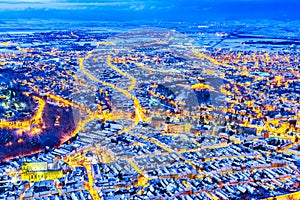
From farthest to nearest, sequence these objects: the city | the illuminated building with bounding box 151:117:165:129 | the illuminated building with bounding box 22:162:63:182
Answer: the illuminated building with bounding box 151:117:165:129 < the illuminated building with bounding box 22:162:63:182 < the city

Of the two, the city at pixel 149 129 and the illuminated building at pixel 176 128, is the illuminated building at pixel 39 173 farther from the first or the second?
the illuminated building at pixel 176 128

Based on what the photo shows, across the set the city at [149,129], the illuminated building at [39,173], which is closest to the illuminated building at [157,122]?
the city at [149,129]

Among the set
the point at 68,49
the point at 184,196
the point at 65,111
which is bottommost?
the point at 184,196

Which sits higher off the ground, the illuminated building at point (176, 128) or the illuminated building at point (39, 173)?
the illuminated building at point (176, 128)

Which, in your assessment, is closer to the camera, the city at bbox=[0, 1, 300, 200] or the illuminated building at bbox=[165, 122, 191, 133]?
the city at bbox=[0, 1, 300, 200]

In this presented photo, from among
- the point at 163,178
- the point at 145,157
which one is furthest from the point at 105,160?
the point at 163,178

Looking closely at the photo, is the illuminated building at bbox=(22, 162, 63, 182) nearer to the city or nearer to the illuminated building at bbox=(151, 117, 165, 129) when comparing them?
the city

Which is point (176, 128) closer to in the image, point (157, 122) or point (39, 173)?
point (157, 122)

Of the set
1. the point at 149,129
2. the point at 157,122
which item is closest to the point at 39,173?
the point at 149,129

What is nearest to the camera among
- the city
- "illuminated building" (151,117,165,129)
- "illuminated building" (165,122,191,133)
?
the city

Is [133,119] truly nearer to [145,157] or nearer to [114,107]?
[114,107]

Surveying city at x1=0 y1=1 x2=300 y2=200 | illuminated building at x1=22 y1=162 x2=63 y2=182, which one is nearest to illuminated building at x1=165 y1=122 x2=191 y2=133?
city at x1=0 y1=1 x2=300 y2=200
